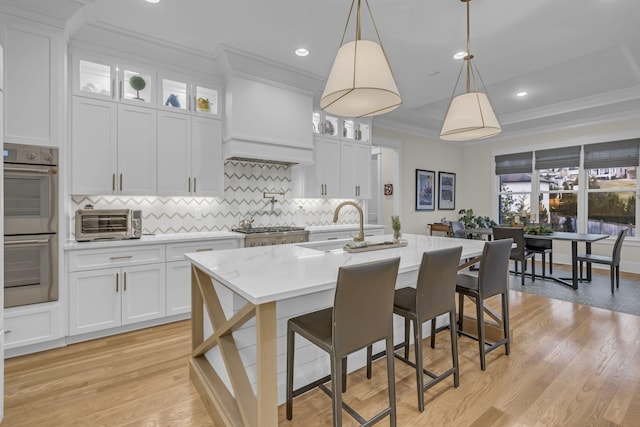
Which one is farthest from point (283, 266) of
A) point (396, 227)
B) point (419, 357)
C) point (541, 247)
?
point (541, 247)

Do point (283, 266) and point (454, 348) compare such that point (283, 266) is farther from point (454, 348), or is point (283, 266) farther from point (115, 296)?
point (115, 296)

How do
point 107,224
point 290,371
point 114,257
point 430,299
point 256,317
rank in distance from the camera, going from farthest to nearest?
point 107,224 < point 114,257 < point 430,299 < point 290,371 < point 256,317

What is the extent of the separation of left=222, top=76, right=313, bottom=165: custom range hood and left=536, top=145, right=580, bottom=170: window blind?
532cm

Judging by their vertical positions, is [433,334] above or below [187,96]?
below

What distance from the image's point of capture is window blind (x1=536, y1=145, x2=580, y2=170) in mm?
6426

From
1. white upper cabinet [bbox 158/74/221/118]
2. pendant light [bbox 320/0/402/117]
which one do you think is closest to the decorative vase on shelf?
pendant light [bbox 320/0/402/117]

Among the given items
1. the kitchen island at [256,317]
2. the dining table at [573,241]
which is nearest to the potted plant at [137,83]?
the kitchen island at [256,317]

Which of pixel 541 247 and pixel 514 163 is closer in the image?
pixel 541 247

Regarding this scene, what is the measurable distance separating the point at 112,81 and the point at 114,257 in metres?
1.80

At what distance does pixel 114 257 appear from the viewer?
3127mm

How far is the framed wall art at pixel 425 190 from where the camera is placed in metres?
7.01

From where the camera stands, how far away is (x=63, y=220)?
289cm

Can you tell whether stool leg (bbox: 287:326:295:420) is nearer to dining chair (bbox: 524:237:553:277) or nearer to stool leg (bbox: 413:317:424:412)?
stool leg (bbox: 413:317:424:412)

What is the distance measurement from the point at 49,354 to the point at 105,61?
2798mm
